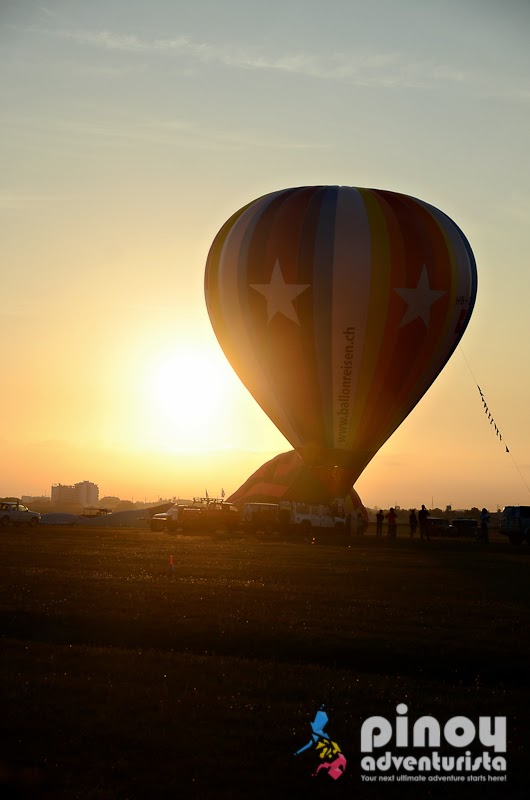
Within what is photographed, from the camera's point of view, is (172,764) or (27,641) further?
(27,641)

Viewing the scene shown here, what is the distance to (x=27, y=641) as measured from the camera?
17.7m

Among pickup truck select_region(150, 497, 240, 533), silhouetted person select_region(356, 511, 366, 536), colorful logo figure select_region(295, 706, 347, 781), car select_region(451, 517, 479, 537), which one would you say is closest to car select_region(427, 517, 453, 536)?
car select_region(451, 517, 479, 537)

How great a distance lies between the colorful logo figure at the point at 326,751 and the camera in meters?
11.1

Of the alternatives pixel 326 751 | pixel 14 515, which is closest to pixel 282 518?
pixel 14 515

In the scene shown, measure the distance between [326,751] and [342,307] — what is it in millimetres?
24318

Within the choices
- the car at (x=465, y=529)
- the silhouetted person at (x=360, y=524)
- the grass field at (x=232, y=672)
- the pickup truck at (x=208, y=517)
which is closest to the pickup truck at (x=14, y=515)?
the pickup truck at (x=208, y=517)

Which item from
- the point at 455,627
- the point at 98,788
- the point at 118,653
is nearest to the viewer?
the point at 98,788

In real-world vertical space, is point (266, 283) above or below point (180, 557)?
above

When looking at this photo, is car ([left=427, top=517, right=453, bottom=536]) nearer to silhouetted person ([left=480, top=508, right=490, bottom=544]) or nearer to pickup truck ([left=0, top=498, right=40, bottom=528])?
silhouetted person ([left=480, top=508, right=490, bottom=544])

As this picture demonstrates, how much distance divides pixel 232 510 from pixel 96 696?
49409 millimetres

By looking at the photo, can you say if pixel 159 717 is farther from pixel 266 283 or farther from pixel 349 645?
pixel 266 283

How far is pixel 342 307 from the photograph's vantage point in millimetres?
34875

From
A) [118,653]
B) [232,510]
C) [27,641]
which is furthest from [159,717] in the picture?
[232,510]

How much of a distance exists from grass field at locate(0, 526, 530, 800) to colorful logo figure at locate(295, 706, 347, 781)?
104 mm
